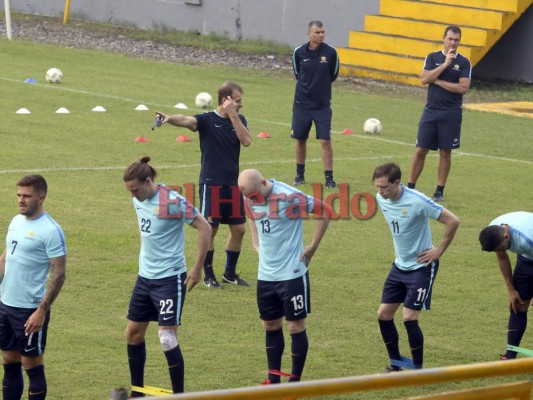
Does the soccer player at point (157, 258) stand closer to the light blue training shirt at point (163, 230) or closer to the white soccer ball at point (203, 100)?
the light blue training shirt at point (163, 230)

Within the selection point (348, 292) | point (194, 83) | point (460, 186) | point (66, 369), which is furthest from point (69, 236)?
point (194, 83)

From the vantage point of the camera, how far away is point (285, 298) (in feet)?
30.2

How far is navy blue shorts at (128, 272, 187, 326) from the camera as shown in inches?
350

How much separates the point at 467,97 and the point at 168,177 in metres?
12.4

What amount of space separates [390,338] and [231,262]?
2.85 metres

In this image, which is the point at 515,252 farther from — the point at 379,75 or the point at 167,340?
the point at 379,75

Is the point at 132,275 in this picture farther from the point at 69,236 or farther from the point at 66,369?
the point at 66,369

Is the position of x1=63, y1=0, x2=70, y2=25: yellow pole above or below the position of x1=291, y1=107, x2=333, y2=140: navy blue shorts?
above

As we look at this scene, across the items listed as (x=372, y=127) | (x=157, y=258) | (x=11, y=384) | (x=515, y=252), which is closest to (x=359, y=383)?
(x=11, y=384)

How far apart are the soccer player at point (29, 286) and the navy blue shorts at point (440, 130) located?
9.26 metres

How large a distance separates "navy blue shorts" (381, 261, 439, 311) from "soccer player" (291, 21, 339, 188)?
7.30 metres

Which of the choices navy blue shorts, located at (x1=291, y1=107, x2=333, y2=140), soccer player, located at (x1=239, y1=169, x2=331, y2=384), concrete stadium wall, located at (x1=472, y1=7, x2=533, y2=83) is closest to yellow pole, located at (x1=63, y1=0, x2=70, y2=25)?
concrete stadium wall, located at (x1=472, y1=7, x2=533, y2=83)

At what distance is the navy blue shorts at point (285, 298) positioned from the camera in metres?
9.20

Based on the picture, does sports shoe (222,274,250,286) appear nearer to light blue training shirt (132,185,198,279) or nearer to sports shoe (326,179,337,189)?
light blue training shirt (132,185,198,279)
